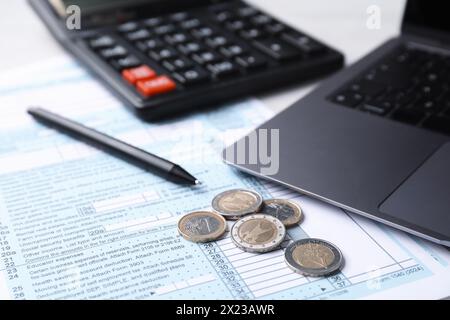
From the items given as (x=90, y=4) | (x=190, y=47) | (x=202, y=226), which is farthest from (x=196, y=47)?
(x=202, y=226)

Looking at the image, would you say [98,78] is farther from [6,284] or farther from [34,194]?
[6,284]

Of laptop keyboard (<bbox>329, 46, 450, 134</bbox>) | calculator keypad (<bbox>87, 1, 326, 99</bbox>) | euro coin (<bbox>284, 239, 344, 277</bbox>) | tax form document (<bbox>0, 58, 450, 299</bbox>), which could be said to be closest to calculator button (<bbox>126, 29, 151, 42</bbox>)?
calculator keypad (<bbox>87, 1, 326, 99</bbox>)

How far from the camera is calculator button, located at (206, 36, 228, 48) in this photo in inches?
24.5

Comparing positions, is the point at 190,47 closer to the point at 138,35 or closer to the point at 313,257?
the point at 138,35

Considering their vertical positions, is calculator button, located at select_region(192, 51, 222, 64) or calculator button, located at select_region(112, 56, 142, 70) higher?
calculator button, located at select_region(192, 51, 222, 64)

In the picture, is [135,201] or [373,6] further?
[373,6]

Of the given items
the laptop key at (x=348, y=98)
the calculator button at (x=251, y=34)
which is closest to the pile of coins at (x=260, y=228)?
the laptop key at (x=348, y=98)

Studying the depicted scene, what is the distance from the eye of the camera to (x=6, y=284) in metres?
0.39

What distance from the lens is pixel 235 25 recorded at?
66 cm

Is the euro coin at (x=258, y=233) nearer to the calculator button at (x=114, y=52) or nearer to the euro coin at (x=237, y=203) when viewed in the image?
the euro coin at (x=237, y=203)

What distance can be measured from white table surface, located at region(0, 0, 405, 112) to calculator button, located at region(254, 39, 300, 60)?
3cm

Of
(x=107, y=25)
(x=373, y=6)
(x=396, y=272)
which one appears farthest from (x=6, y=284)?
(x=373, y=6)

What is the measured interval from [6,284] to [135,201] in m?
0.11

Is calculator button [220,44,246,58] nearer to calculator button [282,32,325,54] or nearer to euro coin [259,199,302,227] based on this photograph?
calculator button [282,32,325,54]
